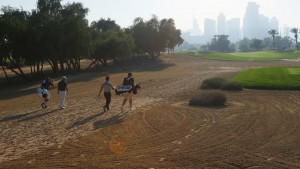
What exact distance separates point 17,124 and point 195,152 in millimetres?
8610

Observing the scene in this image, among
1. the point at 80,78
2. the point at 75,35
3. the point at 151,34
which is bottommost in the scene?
the point at 80,78

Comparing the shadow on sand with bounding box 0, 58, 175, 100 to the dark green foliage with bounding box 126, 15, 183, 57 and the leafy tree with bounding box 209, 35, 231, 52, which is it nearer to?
the dark green foliage with bounding box 126, 15, 183, 57

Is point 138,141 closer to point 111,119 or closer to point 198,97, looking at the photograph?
point 111,119

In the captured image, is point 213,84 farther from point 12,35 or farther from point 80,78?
point 12,35

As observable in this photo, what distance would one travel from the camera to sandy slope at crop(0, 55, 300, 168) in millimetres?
7691

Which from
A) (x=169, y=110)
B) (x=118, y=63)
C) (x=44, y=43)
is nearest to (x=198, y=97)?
(x=169, y=110)

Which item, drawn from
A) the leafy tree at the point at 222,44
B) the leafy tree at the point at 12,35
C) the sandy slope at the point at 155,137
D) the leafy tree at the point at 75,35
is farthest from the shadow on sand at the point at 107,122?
the leafy tree at the point at 222,44

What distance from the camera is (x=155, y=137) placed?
988cm

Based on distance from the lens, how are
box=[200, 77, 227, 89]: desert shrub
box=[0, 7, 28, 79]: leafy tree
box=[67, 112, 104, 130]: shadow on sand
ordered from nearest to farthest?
box=[67, 112, 104, 130]: shadow on sand
box=[200, 77, 227, 89]: desert shrub
box=[0, 7, 28, 79]: leafy tree

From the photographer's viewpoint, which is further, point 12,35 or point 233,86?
point 12,35

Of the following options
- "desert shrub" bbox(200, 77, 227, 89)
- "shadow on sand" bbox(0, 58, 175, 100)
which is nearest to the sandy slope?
"desert shrub" bbox(200, 77, 227, 89)

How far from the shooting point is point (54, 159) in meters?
8.02

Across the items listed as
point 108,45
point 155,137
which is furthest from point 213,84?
point 108,45

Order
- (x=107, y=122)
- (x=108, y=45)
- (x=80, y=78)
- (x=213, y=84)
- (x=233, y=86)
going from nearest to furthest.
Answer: (x=107, y=122), (x=233, y=86), (x=213, y=84), (x=80, y=78), (x=108, y=45)
